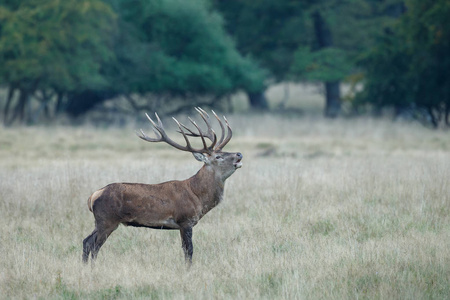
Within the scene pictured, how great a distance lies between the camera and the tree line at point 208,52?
85.0ft

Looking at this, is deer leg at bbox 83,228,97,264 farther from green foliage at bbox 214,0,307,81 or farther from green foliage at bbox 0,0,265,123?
green foliage at bbox 214,0,307,81

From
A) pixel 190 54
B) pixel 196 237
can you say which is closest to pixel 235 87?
pixel 190 54

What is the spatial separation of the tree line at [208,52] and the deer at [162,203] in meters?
19.7

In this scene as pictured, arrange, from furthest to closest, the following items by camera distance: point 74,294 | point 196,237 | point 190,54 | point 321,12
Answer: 1. point 321,12
2. point 190,54
3. point 196,237
4. point 74,294

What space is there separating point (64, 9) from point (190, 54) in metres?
7.69

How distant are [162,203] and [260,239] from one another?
174 centimetres

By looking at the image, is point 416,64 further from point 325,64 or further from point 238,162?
point 238,162

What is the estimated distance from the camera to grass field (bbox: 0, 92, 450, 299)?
246 inches

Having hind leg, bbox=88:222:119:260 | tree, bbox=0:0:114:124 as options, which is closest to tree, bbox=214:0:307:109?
tree, bbox=0:0:114:124

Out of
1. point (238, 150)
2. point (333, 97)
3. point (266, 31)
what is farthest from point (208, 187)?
point (266, 31)

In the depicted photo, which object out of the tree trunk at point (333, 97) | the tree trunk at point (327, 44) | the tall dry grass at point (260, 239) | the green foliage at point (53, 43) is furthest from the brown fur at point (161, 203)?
the tree trunk at point (327, 44)

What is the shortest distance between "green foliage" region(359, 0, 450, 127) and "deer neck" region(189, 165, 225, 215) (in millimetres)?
19618

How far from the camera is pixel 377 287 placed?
621 cm

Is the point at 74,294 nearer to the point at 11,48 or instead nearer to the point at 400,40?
the point at 11,48
